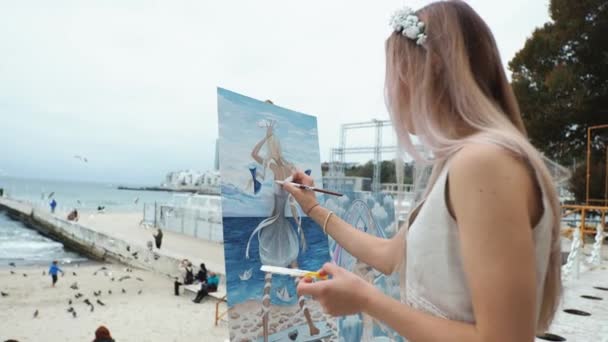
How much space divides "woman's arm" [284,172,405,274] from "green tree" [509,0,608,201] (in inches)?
570

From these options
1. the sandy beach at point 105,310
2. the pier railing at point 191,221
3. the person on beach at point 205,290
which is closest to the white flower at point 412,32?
the sandy beach at point 105,310

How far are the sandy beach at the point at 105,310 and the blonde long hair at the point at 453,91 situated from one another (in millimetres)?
7775

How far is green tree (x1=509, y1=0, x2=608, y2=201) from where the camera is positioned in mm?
13641

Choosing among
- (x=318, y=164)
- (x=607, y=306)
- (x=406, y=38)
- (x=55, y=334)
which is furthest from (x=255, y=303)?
(x=55, y=334)

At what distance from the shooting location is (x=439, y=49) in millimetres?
950

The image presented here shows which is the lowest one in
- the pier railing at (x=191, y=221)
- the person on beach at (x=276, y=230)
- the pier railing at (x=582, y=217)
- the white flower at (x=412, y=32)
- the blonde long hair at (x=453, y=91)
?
the pier railing at (x=191, y=221)

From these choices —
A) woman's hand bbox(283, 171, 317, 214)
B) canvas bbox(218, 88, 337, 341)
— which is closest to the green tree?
canvas bbox(218, 88, 337, 341)

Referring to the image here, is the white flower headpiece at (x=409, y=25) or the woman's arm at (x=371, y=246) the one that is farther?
the woman's arm at (x=371, y=246)

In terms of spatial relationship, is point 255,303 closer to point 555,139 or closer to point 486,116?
point 486,116

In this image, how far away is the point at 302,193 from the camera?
1954mm

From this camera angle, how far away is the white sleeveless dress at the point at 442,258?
84 cm

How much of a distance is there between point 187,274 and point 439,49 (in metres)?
11.8

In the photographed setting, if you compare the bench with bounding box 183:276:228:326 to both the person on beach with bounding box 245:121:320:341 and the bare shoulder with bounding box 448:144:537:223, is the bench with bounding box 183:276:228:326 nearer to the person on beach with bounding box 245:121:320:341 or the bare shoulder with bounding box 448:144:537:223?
the person on beach with bounding box 245:121:320:341

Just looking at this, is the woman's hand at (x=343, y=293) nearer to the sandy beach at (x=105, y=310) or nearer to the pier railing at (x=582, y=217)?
the pier railing at (x=582, y=217)
